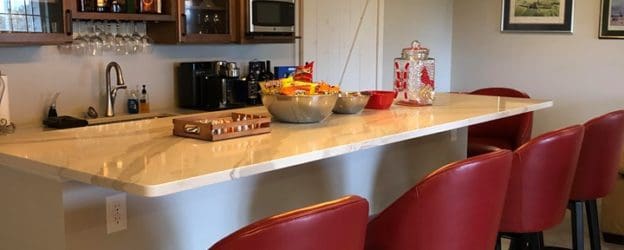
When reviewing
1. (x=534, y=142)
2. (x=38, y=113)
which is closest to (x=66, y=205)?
(x=534, y=142)

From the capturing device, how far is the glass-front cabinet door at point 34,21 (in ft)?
10.8

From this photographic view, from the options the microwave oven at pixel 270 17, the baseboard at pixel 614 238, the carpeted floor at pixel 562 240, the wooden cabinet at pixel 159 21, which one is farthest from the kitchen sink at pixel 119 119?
the baseboard at pixel 614 238

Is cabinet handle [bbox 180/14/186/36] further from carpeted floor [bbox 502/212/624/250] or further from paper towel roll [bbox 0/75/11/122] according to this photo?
carpeted floor [bbox 502/212/624/250]

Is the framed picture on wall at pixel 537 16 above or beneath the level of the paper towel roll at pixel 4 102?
above

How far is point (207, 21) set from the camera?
4.25m

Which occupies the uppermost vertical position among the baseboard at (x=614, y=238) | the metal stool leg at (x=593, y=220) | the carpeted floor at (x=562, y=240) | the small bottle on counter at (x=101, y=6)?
the small bottle on counter at (x=101, y=6)

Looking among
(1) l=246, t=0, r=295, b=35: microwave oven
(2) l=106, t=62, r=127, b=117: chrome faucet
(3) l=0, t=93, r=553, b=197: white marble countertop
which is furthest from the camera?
(1) l=246, t=0, r=295, b=35: microwave oven

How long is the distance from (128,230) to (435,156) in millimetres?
1781

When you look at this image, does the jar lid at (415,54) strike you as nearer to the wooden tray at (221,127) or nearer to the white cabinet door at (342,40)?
the wooden tray at (221,127)

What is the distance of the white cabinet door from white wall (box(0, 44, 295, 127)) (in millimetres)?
709

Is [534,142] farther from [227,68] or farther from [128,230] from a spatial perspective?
[227,68]

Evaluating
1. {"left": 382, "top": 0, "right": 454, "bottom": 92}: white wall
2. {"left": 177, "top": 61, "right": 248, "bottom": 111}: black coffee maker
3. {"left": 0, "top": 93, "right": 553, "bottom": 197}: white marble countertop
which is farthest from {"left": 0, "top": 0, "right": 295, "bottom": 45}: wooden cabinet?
{"left": 0, "top": 93, "right": 553, "bottom": 197}: white marble countertop

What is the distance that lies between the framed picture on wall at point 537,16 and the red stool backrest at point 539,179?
3.27m

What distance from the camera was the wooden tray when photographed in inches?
78.2
